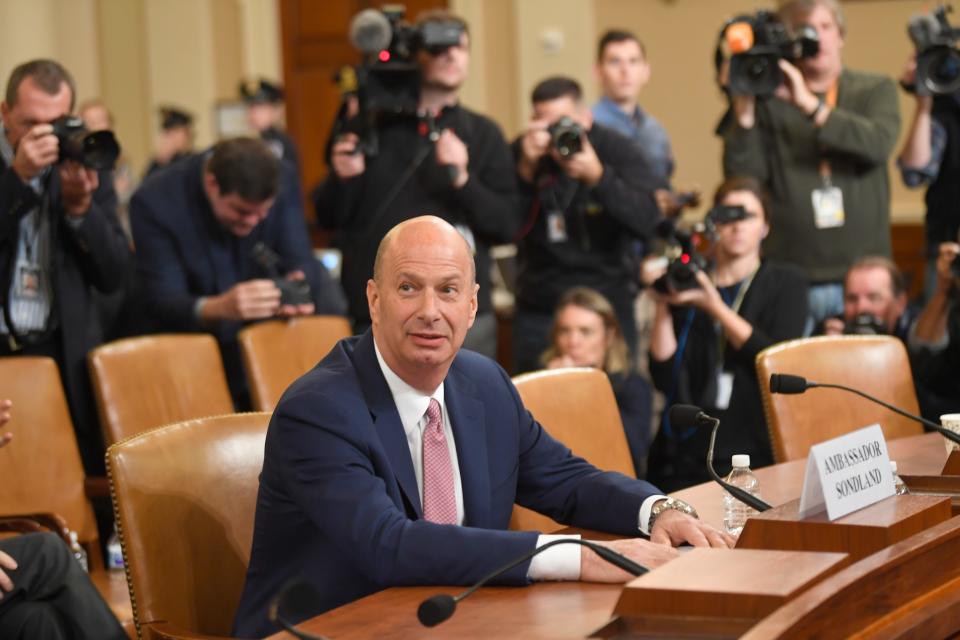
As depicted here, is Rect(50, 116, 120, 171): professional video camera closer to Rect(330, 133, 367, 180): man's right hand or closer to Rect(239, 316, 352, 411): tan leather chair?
Rect(239, 316, 352, 411): tan leather chair

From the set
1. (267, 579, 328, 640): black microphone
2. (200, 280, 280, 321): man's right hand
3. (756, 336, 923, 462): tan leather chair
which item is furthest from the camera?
(200, 280, 280, 321): man's right hand

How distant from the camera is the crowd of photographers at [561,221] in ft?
12.9

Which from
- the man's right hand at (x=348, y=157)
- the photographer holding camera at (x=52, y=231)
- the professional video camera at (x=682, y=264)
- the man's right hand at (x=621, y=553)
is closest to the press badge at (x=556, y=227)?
the professional video camera at (x=682, y=264)

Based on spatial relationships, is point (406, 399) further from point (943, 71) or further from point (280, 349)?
point (943, 71)

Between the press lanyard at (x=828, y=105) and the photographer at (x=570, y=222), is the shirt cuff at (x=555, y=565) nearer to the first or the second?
the photographer at (x=570, y=222)

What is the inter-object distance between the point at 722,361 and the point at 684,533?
6.84 feet

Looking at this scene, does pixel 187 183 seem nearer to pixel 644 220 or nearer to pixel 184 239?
pixel 184 239

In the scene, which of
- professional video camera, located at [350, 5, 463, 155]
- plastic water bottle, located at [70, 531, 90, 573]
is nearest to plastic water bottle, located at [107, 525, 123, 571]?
plastic water bottle, located at [70, 531, 90, 573]

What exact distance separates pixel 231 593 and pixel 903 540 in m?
1.19

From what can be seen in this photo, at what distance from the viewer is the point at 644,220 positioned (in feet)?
15.6

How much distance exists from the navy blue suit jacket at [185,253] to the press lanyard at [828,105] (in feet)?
6.30

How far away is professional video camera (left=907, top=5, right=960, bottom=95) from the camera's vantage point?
455cm

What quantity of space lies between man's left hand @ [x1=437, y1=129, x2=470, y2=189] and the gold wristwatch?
222cm

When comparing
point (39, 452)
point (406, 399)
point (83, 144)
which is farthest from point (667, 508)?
point (83, 144)
